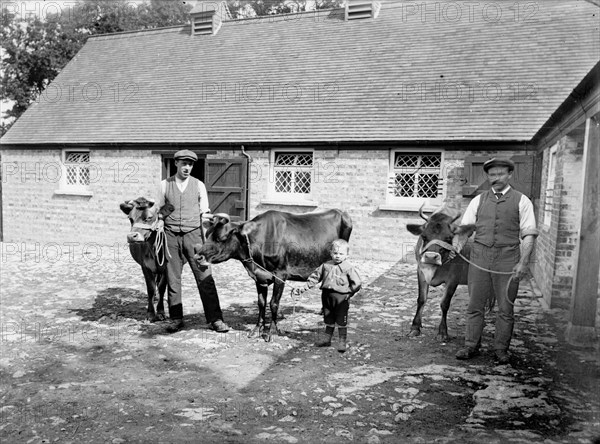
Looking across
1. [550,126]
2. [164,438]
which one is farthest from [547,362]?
[550,126]

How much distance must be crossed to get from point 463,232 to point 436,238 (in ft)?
0.97

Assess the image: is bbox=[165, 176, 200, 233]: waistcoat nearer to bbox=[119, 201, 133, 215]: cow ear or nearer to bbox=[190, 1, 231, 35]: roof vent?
bbox=[119, 201, 133, 215]: cow ear

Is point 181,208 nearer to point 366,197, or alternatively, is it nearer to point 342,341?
point 342,341

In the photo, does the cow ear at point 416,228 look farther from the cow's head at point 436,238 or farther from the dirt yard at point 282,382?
the dirt yard at point 282,382

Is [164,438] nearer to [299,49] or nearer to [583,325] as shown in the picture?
[583,325]

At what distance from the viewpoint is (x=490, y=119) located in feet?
37.5

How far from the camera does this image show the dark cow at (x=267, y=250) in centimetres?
566

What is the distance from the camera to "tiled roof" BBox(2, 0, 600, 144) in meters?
11.9

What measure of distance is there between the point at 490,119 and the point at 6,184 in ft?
50.1

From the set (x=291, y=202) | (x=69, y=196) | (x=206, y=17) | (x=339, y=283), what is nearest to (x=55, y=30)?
(x=206, y=17)

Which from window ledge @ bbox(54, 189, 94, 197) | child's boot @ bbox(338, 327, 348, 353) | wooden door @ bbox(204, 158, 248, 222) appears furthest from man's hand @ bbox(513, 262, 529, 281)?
window ledge @ bbox(54, 189, 94, 197)

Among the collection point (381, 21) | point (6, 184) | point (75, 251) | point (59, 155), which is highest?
point (381, 21)

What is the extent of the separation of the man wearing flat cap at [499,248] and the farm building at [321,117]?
11.0 feet

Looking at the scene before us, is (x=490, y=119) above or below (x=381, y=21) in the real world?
below
